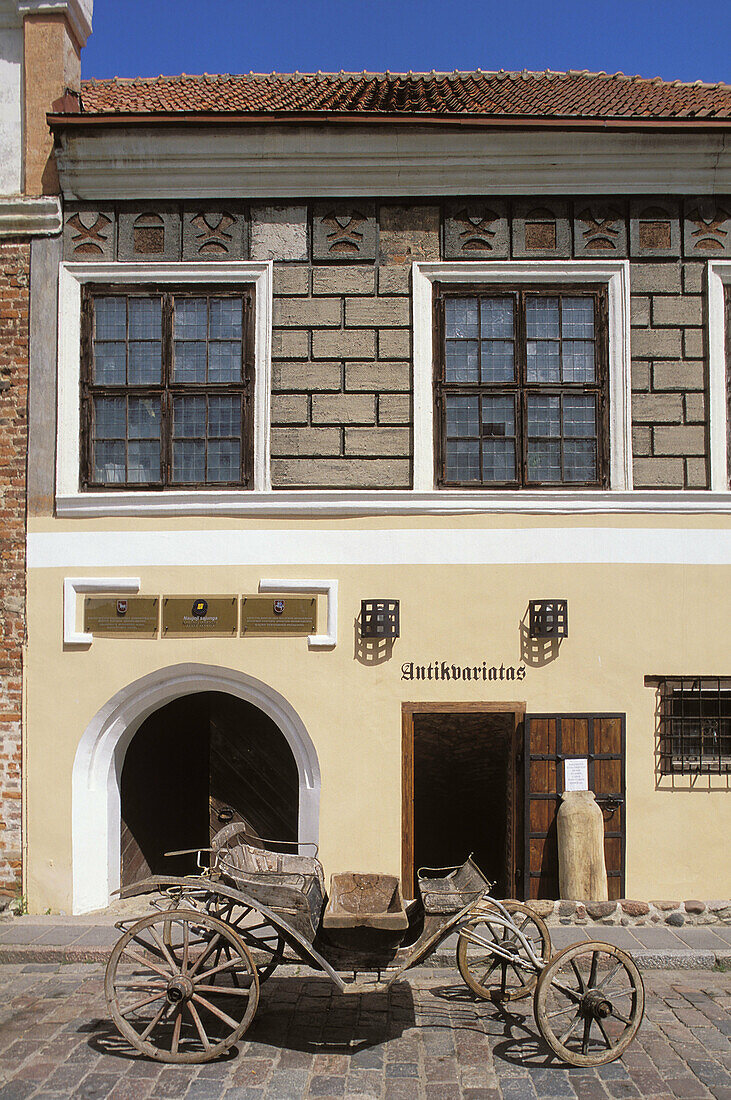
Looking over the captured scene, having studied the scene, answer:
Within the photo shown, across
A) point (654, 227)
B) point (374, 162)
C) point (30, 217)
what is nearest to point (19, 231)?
point (30, 217)

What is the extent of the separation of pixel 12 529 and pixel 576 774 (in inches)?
221

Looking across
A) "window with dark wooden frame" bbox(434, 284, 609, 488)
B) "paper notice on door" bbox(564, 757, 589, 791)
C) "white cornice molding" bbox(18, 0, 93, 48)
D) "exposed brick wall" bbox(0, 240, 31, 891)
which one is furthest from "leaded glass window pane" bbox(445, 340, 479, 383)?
"white cornice molding" bbox(18, 0, 93, 48)

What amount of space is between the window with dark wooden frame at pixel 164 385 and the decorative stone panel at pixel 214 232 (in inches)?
12.7

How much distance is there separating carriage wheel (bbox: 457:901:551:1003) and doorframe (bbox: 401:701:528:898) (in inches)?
49.6

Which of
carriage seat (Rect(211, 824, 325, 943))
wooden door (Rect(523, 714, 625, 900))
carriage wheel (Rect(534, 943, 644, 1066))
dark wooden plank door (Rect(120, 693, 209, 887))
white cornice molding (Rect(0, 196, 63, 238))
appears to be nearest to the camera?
carriage wheel (Rect(534, 943, 644, 1066))

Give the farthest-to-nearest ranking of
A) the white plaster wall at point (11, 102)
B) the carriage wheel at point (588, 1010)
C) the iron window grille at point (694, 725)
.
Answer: the white plaster wall at point (11, 102), the iron window grille at point (694, 725), the carriage wheel at point (588, 1010)

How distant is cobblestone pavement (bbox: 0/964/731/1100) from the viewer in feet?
16.0

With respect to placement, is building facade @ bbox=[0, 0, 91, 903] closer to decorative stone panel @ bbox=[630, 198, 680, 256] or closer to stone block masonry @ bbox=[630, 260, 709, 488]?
decorative stone panel @ bbox=[630, 198, 680, 256]

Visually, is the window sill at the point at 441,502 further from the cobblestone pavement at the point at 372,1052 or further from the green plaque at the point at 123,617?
the cobblestone pavement at the point at 372,1052

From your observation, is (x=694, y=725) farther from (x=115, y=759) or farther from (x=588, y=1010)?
(x=115, y=759)

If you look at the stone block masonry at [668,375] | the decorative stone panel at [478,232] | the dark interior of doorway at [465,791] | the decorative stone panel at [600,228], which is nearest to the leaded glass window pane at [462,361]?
the decorative stone panel at [478,232]

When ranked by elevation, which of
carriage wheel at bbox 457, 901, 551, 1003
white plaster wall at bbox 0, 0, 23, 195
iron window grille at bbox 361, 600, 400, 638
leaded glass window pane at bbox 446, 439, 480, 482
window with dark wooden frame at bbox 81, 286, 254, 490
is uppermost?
white plaster wall at bbox 0, 0, 23, 195

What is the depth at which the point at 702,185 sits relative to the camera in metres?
7.84

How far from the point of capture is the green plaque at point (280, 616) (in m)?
7.65
